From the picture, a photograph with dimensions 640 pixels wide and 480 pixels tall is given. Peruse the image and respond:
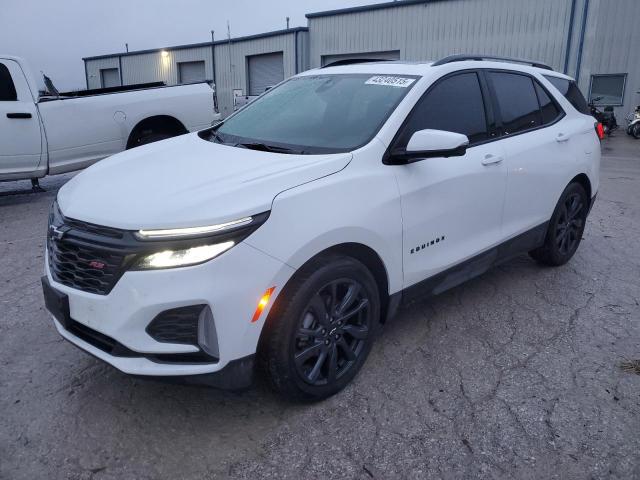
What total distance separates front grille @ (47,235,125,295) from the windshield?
3.77ft

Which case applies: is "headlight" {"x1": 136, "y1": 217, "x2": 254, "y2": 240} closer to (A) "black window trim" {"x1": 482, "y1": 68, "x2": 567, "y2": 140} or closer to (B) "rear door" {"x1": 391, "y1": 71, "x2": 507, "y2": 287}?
(B) "rear door" {"x1": 391, "y1": 71, "x2": 507, "y2": 287}

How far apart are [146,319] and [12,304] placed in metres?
2.34

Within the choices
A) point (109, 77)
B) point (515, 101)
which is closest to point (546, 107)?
point (515, 101)

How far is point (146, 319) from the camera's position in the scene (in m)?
2.20

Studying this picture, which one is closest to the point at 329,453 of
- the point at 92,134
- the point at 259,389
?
the point at 259,389

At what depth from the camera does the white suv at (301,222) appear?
7.28ft

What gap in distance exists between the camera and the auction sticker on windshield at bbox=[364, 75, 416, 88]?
327 cm

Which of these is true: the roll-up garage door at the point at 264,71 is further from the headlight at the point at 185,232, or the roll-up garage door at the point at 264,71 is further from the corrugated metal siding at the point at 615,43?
the headlight at the point at 185,232

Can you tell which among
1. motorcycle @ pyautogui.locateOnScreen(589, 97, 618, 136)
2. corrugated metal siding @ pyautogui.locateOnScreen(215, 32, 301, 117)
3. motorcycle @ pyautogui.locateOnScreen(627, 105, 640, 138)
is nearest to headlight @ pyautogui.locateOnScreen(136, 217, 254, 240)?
motorcycle @ pyautogui.locateOnScreen(589, 97, 618, 136)

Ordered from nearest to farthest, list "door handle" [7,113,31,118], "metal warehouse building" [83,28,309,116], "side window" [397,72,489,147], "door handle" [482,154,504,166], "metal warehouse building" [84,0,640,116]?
"side window" [397,72,489,147]
"door handle" [482,154,504,166]
"door handle" [7,113,31,118]
"metal warehouse building" [84,0,640,116]
"metal warehouse building" [83,28,309,116]

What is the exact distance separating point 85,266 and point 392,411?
163 centimetres

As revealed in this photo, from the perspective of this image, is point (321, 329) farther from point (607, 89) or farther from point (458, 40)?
point (458, 40)

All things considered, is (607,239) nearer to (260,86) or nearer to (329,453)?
(329,453)

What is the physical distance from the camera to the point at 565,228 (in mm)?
4594
